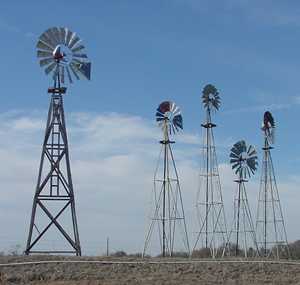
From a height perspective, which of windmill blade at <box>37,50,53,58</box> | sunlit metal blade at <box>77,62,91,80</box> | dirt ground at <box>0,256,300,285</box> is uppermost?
windmill blade at <box>37,50,53,58</box>

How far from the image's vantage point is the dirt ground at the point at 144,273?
1222 inches

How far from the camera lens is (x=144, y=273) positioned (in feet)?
107

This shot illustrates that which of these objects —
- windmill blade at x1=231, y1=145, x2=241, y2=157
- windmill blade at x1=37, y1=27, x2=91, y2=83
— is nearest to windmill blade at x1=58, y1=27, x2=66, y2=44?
windmill blade at x1=37, y1=27, x2=91, y2=83

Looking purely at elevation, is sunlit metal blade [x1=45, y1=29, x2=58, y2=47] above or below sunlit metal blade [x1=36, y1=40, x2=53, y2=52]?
above

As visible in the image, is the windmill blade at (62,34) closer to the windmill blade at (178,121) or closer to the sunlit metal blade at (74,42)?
the sunlit metal blade at (74,42)

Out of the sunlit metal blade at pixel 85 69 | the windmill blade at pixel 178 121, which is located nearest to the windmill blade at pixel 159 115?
the windmill blade at pixel 178 121

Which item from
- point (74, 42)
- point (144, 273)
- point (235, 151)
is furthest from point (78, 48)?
point (235, 151)

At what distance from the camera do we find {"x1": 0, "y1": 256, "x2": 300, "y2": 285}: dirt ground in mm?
31047

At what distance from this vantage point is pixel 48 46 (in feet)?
131

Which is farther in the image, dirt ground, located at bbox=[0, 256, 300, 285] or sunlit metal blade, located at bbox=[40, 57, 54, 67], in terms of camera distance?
sunlit metal blade, located at bbox=[40, 57, 54, 67]

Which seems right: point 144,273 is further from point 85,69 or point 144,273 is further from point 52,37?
point 52,37

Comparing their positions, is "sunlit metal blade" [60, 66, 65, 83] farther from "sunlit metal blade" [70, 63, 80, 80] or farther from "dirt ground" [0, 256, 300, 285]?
"dirt ground" [0, 256, 300, 285]

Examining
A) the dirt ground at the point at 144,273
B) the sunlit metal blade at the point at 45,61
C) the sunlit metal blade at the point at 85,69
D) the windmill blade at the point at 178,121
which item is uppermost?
the sunlit metal blade at the point at 45,61

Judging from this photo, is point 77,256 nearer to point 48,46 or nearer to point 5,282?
point 5,282
